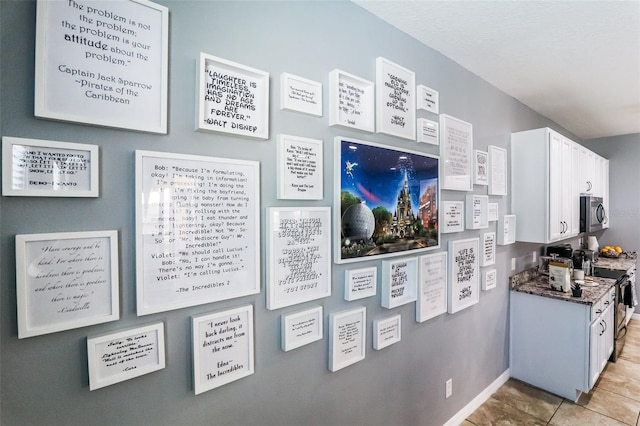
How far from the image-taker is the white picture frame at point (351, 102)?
1407 millimetres

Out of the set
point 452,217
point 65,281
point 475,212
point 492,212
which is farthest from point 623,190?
point 65,281

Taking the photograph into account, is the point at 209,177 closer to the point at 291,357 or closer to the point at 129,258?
the point at 129,258

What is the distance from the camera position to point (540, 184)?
2.62 meters

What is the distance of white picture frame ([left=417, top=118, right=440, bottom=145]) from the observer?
185cm

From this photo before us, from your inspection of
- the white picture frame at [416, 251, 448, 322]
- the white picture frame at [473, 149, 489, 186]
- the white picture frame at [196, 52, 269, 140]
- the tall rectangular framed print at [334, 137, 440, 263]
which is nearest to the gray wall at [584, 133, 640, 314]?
the white picture frame at [473, 149, 489, 186]

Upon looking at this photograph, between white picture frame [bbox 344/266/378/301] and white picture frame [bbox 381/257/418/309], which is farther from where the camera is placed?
white picture frame [bbox 381/257/418/309]

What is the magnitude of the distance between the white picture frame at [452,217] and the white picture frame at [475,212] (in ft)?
0.24

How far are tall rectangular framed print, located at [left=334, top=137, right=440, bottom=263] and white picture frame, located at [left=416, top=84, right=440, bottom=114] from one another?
30 cm

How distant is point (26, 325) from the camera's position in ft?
2.55

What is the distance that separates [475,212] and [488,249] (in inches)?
16.7

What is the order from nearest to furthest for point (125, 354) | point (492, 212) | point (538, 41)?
point (125, 354) < point (538, 41) < point (492, 212)

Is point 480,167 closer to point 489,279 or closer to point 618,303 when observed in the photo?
point 489,279

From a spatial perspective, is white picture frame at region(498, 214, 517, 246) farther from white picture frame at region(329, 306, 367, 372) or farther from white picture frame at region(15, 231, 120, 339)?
white picture frame at region(15, 231, 120, 339)

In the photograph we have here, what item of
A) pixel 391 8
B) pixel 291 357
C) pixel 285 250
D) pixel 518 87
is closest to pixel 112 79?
pixel 285 250
